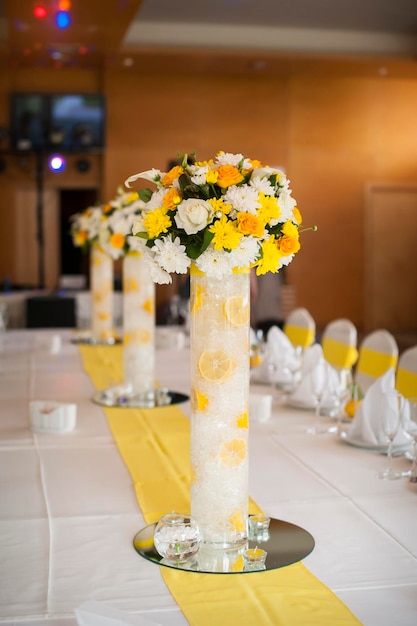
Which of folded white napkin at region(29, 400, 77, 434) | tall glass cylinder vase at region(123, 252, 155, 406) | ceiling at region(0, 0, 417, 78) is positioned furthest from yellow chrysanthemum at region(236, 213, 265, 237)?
ceiling at region(0, 0, 417, 78)

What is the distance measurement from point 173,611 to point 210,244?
0.74 metres

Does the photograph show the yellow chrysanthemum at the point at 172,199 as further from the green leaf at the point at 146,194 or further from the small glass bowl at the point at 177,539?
the small glass bowl at the point at 177,539

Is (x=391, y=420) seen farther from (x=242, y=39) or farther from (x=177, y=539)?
(x=242, y=39)

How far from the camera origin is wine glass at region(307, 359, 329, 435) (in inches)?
118

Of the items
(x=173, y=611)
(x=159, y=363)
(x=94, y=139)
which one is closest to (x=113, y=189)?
(x=94, y=139)

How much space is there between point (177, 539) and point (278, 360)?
228 cm

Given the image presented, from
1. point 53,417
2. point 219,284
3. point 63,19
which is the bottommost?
point 53,417

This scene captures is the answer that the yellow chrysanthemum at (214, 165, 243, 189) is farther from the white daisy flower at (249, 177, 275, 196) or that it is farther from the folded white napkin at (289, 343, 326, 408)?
the folded white napkin at (289, 343, 326, 408)

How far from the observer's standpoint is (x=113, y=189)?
11797mm

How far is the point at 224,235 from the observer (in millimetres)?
1752

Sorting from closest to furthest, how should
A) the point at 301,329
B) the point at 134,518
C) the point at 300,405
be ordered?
the point at 134,518 < the point at 300,405 < the point at 301,329

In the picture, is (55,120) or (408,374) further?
(55,120)

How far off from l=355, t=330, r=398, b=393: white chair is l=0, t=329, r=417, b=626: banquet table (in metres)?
0.92

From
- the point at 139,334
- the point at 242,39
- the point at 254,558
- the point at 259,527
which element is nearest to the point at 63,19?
the point at 242,39
